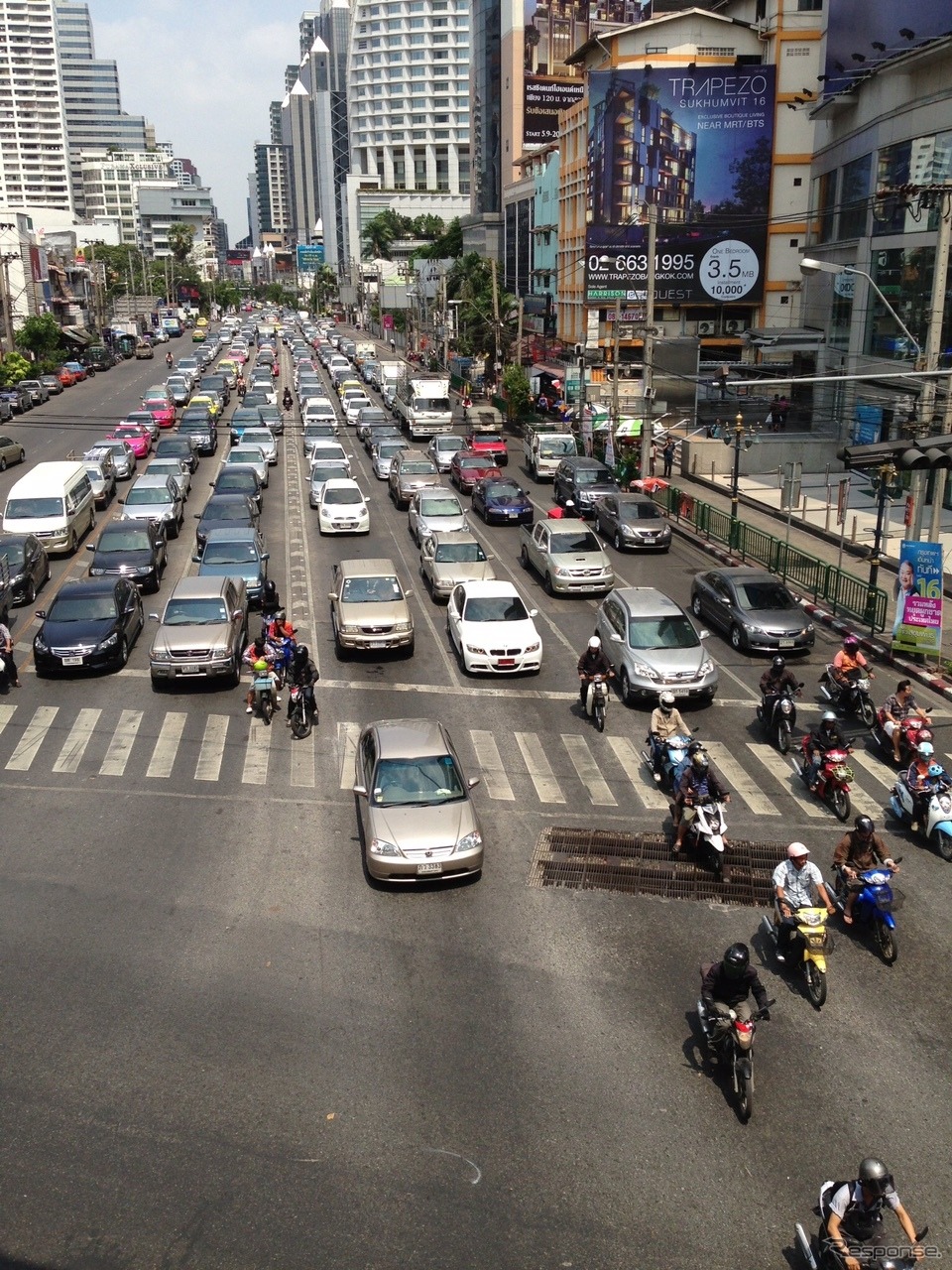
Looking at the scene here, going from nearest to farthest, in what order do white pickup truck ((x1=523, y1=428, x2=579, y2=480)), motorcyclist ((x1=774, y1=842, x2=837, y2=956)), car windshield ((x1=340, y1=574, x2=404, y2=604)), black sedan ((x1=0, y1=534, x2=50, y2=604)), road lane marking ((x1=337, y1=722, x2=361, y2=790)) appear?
motorcyclist ((x1=774, y1=842, x2=837, y2=956)) → road lane marking ((x1=337, y1=722, x2=361, y2=790)) → car windshield ((x1=340, y1=574, x2=404, y2=604)) → black sedan ((x1=0, y1=534, x2=50, y2=604)) → white pickup truck ((x1=523, y1=428, x2=579, y2=480))

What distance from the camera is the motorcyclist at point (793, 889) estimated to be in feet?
39.2

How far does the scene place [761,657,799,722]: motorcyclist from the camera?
19.0 meters

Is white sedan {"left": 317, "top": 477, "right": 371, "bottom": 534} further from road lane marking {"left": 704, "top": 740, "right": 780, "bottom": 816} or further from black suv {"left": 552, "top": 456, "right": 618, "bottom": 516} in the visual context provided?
road lane marking {"left": 704, "top": 740, "right": 780, "bottom": 816}

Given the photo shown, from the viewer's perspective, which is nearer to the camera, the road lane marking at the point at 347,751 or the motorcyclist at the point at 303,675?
the road lane marking at the point at 347,751

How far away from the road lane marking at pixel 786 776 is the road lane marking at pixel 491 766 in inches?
167

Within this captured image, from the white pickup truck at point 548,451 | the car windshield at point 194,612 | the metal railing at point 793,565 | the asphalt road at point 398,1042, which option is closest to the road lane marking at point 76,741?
the asphalt road at point 398,1042

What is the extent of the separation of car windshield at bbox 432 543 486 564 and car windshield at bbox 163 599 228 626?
7036mm

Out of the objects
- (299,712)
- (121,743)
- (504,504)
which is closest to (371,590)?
(299,712)

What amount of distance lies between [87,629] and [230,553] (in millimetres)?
5088

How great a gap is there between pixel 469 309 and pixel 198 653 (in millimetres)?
66252

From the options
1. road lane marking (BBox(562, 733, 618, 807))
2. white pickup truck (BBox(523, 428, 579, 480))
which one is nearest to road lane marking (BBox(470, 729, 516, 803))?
road lane marking (BBox(562, 733, 618, 807))

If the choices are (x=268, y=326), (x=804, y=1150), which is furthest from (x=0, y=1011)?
(x=268, y=326)

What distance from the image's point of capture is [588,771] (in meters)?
18.0

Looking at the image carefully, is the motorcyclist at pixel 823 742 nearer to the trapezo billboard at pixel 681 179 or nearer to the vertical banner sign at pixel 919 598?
the vertical banner sign at pixel 919 598
